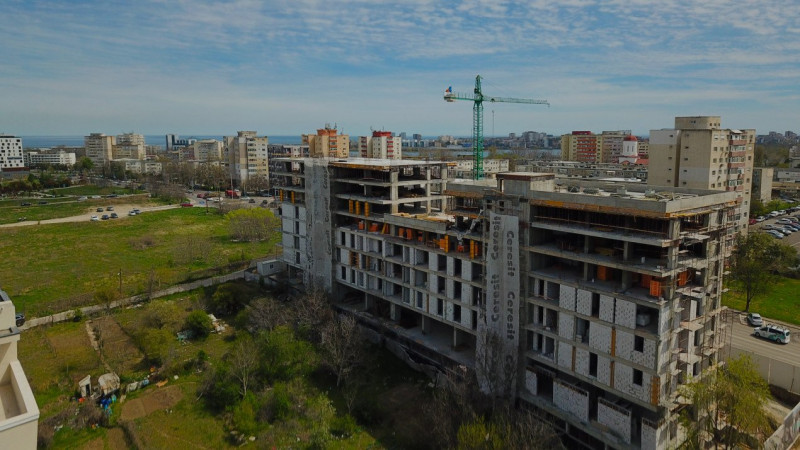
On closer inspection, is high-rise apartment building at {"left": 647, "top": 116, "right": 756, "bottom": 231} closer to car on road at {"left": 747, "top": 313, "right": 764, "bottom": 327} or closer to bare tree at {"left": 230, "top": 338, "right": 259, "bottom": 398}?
car on road at {"left": 747, "top": 313, "right": 764, "bottom": 327}

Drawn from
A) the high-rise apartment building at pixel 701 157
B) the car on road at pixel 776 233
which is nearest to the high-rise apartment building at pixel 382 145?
the high-rise apartment building at pixel 701 157

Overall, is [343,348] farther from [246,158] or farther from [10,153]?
[10,153]

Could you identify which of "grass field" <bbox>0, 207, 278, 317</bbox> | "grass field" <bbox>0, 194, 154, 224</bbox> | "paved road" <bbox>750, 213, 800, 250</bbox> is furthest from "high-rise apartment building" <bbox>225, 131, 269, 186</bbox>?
"paved road" <bbox>750, 213, 800, 250</bbox>

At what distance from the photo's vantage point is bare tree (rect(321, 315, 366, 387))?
3356cm

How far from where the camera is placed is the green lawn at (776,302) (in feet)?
146

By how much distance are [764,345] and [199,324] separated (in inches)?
1726

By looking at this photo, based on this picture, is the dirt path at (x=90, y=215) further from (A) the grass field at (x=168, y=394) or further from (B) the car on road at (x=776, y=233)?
(B) the car on road at (x=776, y=233)

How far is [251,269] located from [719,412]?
45761 mm

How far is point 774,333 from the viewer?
39500mm

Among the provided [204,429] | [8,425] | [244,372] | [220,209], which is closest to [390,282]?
[244,372]

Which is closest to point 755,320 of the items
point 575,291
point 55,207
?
point 575,291

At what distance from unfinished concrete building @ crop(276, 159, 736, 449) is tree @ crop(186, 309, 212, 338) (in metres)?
14.9

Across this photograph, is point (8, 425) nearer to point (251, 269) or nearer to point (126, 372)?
point (126, 372)

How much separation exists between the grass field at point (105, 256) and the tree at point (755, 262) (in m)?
53.4
